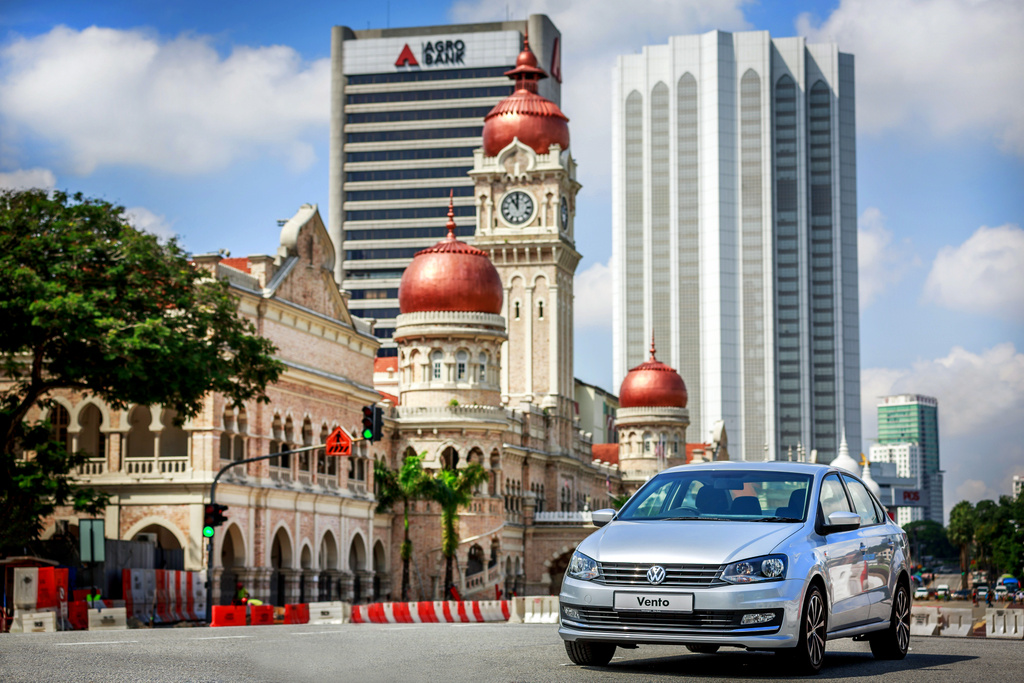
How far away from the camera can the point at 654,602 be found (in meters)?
11.3

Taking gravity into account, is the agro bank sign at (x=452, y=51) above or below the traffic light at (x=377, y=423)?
above

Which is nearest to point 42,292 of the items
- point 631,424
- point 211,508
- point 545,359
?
point 211,508

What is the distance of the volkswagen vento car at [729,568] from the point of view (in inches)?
442

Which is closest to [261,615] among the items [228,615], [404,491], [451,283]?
[228,615]

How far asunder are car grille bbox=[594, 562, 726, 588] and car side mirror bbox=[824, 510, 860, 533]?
1356 mm

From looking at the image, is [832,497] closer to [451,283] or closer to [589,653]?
[589,653]

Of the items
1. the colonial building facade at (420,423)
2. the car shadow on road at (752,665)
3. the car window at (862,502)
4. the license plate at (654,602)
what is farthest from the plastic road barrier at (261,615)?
the license plate at (654,602)

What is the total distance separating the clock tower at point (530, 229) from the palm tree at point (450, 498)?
Result: 20499 mm

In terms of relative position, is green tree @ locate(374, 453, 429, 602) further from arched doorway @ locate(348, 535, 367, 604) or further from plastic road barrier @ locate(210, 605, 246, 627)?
plastic road barrier @ locate(210, 605, 246, 627)

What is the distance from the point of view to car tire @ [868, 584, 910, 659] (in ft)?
46.0

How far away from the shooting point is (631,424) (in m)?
95.9

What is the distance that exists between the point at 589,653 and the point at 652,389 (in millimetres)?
84251

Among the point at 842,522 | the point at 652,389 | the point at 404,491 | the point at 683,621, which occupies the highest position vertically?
the point at 652,389

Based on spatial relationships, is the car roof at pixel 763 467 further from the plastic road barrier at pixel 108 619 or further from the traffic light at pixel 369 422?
the traffic light at pixel 369 422
